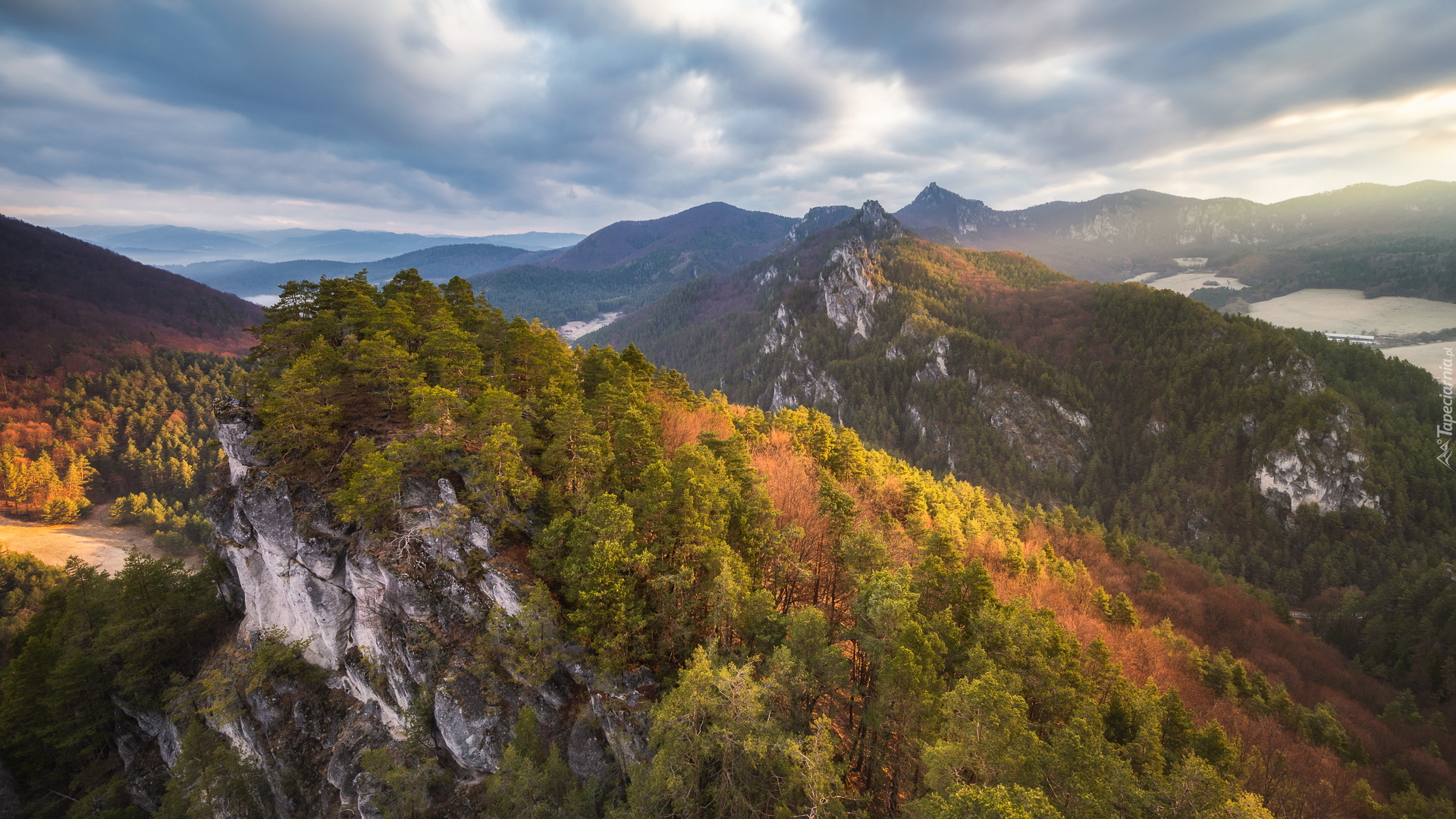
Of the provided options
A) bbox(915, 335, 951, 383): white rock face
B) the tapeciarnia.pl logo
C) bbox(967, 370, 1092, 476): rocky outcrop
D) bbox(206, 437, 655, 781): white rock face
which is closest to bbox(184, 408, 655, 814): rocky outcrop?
bbox(206, 437, 655, 781): white rock face

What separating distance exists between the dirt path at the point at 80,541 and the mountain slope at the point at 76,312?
2825 inches

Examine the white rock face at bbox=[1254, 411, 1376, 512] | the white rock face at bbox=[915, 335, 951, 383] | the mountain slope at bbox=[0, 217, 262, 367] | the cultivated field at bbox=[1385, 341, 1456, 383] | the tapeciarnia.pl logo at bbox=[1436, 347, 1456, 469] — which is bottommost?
the white rock face at bbox=[1254, 411, 1376, 512]

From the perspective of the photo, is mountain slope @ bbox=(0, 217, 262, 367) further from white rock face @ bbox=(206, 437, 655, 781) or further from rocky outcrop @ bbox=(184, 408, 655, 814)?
white rock face @ bbox=(206, 437, 655, 781)

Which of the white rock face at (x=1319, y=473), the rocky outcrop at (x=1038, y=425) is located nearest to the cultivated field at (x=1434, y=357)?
the white rock face at (x=1319, y=473)

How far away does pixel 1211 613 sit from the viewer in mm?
66312

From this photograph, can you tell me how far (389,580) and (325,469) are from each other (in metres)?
8.43

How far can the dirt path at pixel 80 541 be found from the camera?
3529 inches

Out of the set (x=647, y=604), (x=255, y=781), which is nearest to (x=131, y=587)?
(x=255, y=781)

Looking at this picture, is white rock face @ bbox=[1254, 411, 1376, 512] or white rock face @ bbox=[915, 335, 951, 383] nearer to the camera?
white rock face @ bbox=[1254, 411, 1376, 512]

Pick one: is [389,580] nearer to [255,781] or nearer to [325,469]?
[325,469]

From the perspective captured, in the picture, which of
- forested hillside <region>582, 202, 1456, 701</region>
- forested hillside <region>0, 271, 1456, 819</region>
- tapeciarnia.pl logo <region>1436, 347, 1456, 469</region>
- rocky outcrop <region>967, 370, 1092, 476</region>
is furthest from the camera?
rocky outcrop <region>967, 370, 1092, 476</region>

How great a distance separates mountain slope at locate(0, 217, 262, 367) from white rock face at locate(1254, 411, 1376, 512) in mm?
327284

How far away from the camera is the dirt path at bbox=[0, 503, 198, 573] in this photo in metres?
89.6

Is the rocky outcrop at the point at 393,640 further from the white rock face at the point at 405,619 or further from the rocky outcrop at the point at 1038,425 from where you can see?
the rocky outcrop at the point at 1038,425
